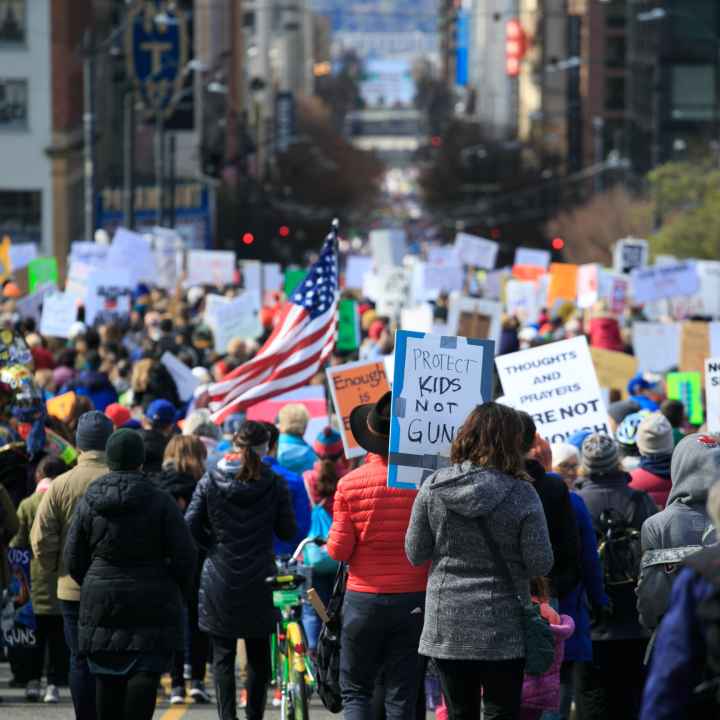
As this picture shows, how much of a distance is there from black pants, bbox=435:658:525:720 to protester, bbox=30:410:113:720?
2390mm

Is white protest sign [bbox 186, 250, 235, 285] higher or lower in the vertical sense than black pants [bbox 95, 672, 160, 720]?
lower

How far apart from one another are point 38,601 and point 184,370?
5530mm

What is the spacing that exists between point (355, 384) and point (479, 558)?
4692mm

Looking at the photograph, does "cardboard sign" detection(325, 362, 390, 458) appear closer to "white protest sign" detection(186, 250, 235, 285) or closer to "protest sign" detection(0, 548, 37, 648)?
"protest sign" detection(0, 548, 37, 648)

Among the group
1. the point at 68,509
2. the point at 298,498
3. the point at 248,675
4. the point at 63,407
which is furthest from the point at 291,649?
the point at 63,407

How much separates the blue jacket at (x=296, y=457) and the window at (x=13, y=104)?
5279cm

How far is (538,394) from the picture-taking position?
10922mm

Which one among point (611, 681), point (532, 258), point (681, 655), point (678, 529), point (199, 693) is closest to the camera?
point (681, 655)

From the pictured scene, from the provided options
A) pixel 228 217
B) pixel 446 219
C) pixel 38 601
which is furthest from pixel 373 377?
pixel 446 219

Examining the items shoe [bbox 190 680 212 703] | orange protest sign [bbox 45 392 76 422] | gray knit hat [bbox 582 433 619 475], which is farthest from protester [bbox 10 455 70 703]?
gray knit hat [bbox 582 433 619 475]

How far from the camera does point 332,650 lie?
27.8 feet

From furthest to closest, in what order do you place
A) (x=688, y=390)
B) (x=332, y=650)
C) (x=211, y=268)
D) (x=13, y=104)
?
(x=13, y=104)
(x=211, y=268)
(x=688, y=390)
(x=332, y=650)

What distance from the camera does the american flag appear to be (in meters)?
13.1

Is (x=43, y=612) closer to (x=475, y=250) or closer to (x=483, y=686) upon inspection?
(x=483, y=686)
